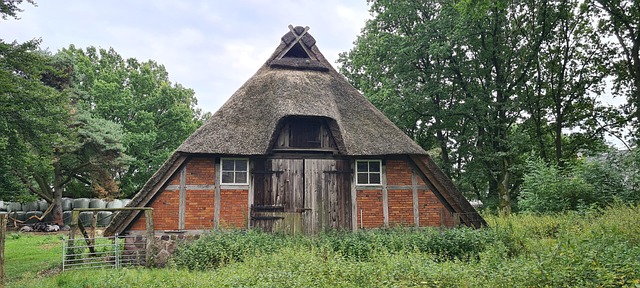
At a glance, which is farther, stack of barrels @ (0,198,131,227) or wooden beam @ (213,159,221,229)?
stack of barrels @ (0,198,131,227)

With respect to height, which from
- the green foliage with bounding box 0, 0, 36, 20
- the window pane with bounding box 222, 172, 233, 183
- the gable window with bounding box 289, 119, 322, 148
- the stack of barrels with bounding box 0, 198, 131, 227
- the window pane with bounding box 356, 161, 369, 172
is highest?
the green foliage with bounding box 0, 0, 36, 20

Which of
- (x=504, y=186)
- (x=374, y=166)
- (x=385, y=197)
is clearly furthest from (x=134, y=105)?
(x=504, y=186)

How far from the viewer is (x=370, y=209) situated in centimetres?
1152

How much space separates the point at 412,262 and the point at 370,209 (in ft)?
14.7

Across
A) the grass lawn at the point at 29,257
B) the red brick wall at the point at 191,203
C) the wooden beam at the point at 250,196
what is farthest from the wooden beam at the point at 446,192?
the grass lawn at the point at 29,257

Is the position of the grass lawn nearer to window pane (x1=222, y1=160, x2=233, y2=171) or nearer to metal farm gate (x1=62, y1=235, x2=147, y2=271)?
metal farm gate (x1=62, y1=235, x2=147, y2=271)

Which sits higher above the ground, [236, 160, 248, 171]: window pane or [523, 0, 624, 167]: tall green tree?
[523, 0, 624, 167]: tall green tree

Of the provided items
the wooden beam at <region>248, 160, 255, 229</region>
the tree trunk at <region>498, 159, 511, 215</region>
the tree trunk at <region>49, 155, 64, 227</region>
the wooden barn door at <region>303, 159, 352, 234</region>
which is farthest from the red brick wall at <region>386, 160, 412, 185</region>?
the tree trunk at <region>49, 155, 64, 227</region>

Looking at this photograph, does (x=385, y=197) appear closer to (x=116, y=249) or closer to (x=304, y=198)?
(x=304, y=198)

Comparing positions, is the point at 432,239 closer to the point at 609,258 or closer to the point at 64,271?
the point at 609,258

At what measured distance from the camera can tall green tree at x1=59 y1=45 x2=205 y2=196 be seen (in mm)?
24844

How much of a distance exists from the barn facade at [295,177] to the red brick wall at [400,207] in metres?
0.03

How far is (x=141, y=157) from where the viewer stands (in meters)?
26.1

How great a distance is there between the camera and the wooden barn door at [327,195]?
443 inches
